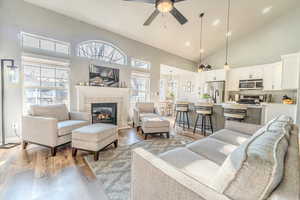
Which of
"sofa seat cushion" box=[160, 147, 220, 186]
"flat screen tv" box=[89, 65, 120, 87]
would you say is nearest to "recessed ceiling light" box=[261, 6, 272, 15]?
"flat screen tv" box=[89, 65, 120, 87]

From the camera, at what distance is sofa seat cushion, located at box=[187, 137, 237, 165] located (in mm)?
1459

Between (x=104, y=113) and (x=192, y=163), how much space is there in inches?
129

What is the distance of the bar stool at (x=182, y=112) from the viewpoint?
4.23 m

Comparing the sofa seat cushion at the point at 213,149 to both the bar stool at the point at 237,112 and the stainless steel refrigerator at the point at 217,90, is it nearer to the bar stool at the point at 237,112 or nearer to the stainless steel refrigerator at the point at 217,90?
the bar stool at the point at 237,112

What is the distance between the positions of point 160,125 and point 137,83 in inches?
85.4

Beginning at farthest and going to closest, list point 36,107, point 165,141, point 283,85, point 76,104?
1. point 283,85
2. point 76,104
3. point 165,141
4. point 36,107

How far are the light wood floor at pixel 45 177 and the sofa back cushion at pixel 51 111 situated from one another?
0.69m

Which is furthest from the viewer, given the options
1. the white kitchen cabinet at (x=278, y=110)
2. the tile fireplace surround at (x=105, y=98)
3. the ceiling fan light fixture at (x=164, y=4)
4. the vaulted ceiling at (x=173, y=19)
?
the white kitchen cabinet at (x=278, y=110)

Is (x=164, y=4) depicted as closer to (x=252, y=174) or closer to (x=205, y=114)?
(x=252, y=174)

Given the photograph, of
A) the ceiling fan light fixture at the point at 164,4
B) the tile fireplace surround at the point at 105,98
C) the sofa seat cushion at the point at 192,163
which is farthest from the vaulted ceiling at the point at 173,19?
the sofa seat cushion at the point at 192,163

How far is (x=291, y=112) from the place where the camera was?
145 inches

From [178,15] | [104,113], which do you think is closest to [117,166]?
[104,113]

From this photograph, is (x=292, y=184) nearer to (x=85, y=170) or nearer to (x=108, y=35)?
(x=85, y=170)

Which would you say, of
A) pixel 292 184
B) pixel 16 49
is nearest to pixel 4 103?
pixel 16 49
